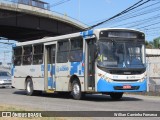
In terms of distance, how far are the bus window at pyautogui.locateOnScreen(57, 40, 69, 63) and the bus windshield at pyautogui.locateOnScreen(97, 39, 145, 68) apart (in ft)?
9.99

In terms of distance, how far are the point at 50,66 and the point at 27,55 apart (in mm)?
3055

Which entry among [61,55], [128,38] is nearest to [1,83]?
[61,55]

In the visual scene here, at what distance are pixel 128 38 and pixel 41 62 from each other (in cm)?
649

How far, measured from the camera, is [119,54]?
19.8 m

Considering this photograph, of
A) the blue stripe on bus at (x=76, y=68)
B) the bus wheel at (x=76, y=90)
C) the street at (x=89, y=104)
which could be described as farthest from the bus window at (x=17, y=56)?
the bus wheel at (x=76, y=90)

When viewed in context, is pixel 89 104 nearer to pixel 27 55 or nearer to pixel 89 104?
pixel 89 104

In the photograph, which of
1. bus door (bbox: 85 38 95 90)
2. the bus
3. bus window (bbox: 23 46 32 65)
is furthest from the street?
bus window (bbox: 23 46 32 65)

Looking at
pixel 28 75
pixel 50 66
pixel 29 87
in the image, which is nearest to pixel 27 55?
pixel 28 75

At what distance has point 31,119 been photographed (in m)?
12.1

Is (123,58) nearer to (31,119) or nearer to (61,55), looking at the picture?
(61,55)

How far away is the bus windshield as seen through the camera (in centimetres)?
1958

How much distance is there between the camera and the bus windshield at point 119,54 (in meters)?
19.6

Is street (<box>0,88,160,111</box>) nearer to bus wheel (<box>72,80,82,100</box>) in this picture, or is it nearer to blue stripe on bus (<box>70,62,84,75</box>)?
bus wheel (<box>72,80,82,100</box>)

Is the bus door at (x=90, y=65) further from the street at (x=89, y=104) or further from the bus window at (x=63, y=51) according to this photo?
the bus window at (x=63, y=51)
